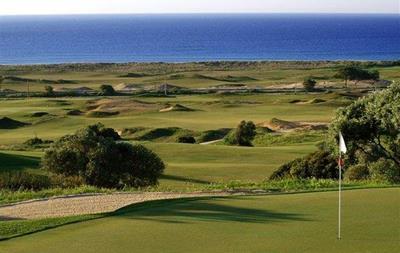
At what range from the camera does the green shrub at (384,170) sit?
22.2 m

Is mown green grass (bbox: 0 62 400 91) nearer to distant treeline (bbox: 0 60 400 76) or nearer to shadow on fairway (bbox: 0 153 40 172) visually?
distant treeline (bbox: 0 60 400 76)

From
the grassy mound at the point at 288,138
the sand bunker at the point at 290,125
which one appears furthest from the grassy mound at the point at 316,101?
the grassy mound at the point at 288,138

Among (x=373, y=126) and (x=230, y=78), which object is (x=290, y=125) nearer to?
(x=373, y=126)

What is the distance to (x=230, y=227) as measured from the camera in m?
12.9

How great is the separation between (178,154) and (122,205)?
2071 centimetres

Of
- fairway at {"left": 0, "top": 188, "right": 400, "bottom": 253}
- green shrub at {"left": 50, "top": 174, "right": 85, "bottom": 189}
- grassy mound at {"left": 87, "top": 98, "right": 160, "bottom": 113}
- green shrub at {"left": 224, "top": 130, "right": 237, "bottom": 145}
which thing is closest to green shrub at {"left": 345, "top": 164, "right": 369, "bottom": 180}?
fairway at {"left": 0, "top": 188, "right": 400, "bottom": 253}

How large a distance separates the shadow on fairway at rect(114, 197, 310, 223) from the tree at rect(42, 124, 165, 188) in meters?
9.01

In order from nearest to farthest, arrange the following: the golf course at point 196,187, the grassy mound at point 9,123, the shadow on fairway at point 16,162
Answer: the golf course at point 196,187 → the shadow on fairway at point 16,162 → the grassy mound at point 9,123

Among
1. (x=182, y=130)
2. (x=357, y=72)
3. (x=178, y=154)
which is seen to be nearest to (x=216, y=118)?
(x=182, y=130)

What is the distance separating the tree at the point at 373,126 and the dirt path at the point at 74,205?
7178 mm

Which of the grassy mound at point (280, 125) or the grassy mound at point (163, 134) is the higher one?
the grassy mound at point (280, 125)

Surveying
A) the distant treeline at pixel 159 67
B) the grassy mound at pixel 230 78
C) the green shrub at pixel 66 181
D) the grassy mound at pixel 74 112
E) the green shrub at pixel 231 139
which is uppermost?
the distant treeline at pixel 159 67

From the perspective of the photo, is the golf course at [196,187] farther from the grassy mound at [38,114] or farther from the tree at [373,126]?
the tree at [373,126]

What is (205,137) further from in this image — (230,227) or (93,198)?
(230,227)
